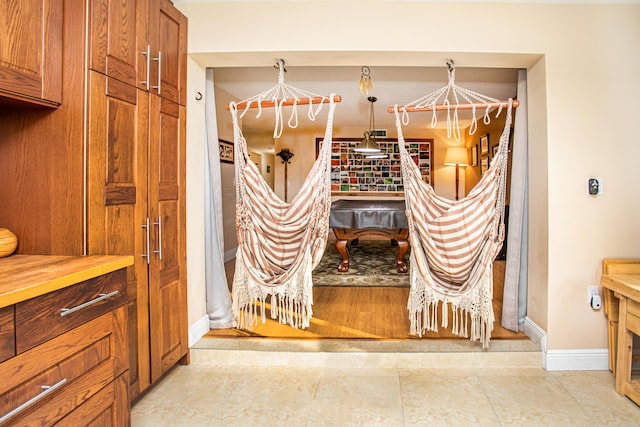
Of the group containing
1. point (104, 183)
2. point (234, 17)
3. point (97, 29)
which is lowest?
point (104, 183)

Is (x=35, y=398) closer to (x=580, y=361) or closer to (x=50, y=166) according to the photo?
(x=50, y=166)

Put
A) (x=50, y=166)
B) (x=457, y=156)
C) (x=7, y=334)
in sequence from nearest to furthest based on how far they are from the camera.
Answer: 1. (x=7, y=334)
2. (x=50, y=166)
3. (x=457, y=156)

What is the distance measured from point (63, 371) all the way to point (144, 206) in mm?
905

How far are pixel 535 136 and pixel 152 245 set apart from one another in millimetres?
2409

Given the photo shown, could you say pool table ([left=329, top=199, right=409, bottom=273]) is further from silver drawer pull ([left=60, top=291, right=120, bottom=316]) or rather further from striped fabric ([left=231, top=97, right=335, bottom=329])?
silver drawer pull ([left=60, top=291, right=120, bottom=316])

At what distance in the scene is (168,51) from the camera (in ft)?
6.63

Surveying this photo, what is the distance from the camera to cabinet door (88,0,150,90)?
1501 mm

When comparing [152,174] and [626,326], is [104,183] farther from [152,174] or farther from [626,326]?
[626,326]

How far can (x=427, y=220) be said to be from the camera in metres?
2.18

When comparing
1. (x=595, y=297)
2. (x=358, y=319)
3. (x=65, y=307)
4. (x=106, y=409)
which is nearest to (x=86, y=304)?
(x=65, y=307)

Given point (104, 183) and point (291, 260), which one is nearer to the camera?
point (104, 183)

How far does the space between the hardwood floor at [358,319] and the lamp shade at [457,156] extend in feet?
10.6

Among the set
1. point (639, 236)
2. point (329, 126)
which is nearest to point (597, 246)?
point (639, 236)

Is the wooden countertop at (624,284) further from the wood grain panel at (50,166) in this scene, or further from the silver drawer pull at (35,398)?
the wood grain panel at (50,166)
